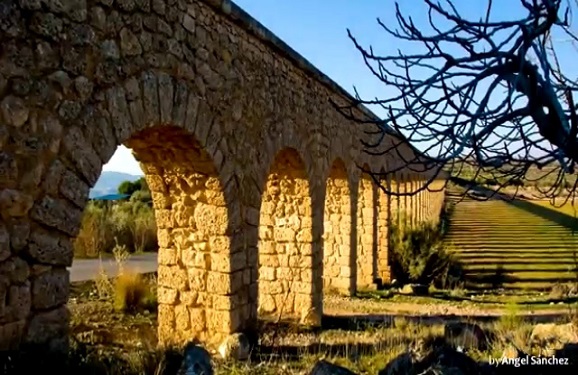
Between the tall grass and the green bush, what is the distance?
5454 millimetres

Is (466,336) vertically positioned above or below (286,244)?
below

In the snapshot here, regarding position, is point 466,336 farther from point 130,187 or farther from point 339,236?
point 130,187

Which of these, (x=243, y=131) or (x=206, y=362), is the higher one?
(x=243, y=131)

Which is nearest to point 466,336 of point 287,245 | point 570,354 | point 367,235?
point 570,354

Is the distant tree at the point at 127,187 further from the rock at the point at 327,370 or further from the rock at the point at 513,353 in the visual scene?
the rock at the point at 327,370

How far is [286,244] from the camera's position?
8266 mm

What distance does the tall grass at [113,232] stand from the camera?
1168 centimetres

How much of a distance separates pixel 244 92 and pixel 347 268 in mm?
5504

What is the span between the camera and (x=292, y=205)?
8.24 metres

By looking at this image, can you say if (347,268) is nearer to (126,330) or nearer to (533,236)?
(126,330)

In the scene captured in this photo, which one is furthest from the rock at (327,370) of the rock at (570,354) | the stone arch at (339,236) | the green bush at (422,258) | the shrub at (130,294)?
the green bush at (422,258)

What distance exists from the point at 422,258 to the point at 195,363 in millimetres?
9879

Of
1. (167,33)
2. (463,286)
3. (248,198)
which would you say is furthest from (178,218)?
(463,286)

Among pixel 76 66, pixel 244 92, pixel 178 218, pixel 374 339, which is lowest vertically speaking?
pixel 374 339
